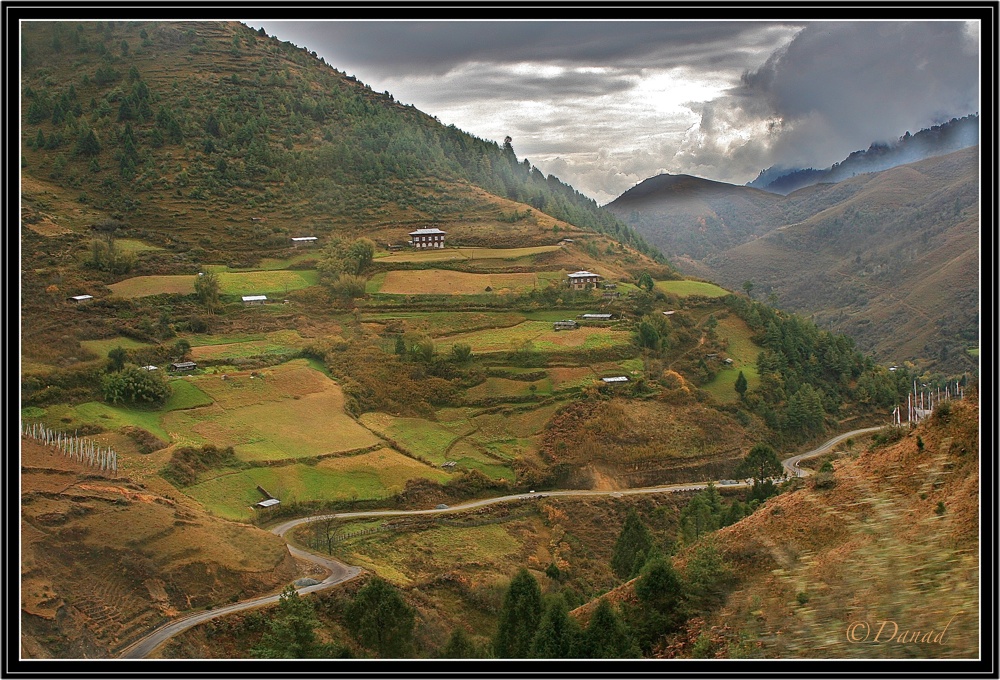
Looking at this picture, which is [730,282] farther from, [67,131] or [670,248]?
[67,131]

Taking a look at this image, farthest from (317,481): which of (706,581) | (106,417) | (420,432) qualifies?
(706,581)

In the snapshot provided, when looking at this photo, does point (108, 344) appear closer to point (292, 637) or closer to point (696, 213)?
point (292, 637)

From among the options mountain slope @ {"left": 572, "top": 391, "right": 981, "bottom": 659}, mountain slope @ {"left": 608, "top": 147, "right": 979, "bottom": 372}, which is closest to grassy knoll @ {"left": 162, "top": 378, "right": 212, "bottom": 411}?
mountain slope @ {"left": 572, "top": 391, "right": 981, "bottom": 659}

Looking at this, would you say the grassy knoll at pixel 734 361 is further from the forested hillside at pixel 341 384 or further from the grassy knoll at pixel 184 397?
the grassy knoll at pixel 184 397

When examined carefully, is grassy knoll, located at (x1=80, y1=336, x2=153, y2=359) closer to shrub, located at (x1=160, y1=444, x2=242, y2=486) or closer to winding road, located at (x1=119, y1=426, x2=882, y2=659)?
shrub, located at (x1=160, y1=444, x2=242, y2=486)

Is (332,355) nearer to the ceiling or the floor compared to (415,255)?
nearer to the floor

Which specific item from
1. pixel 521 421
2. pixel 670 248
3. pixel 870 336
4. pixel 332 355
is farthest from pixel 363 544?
pixel 670 248
